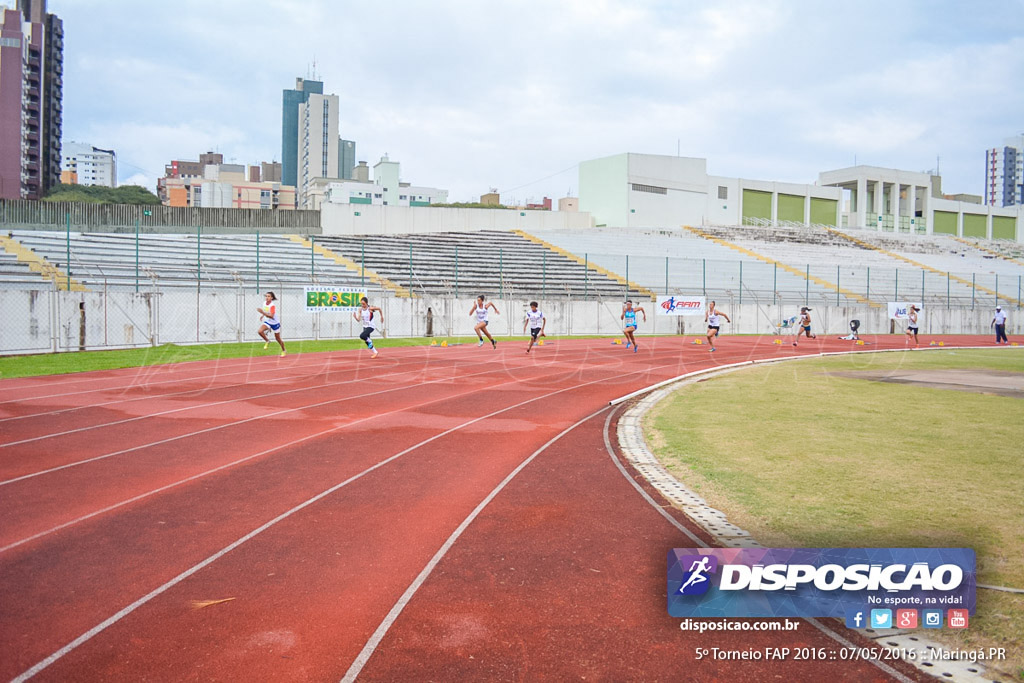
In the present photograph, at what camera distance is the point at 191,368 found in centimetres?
1722

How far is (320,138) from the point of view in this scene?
164m

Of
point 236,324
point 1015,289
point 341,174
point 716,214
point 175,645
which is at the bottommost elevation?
point 175,645

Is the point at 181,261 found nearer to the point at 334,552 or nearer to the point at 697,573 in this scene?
the point at 334,552

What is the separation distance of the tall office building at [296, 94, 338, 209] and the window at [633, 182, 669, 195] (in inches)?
4713

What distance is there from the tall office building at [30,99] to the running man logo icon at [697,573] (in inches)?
2978

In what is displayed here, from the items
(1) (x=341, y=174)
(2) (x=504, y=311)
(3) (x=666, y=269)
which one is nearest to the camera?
(2) (x=504, y=311)

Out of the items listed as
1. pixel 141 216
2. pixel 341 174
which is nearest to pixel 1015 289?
pixel 141 216

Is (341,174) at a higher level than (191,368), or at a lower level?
higher

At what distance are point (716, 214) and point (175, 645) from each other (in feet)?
199

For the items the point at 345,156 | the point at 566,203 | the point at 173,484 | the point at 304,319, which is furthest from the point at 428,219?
the point at 345,156

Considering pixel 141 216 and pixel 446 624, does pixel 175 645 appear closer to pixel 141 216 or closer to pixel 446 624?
pixel 446 624

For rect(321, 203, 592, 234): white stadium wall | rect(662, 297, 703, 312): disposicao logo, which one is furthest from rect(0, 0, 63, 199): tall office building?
rect(662, 297, 703, 312): disposicao logo

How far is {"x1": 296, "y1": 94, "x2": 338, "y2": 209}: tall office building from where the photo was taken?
164 m

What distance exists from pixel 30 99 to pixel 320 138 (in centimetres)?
9494
